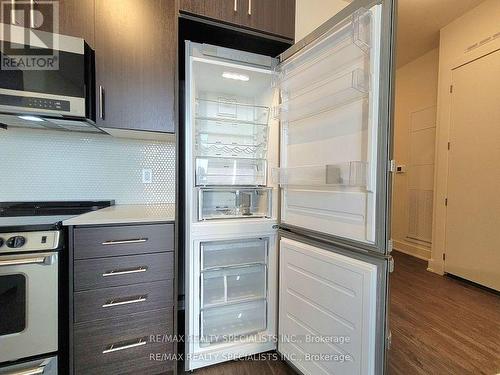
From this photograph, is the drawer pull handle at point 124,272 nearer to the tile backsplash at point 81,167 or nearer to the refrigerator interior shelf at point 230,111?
the tile backsplash at point 81,167

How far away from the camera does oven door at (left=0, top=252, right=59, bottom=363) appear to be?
3.37ft

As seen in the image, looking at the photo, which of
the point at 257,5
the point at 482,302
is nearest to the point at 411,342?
the point at 482,302

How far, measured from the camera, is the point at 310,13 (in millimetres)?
1567

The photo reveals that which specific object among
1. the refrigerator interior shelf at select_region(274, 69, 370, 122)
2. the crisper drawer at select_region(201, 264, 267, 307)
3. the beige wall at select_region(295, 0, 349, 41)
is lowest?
the crisper drawer at select_region(201, 264, 267, 307)

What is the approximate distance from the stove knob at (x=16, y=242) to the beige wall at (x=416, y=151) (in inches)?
149

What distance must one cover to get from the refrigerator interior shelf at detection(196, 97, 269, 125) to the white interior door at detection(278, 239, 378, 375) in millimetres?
862

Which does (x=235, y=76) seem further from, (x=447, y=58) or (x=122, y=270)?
(x=447, y=58)

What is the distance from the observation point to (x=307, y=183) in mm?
1234

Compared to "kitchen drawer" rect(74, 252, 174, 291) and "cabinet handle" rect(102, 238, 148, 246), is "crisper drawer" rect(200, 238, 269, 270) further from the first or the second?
"cabinet handle" rect(102, 238, 148, 246)

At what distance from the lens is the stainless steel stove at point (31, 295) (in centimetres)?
102

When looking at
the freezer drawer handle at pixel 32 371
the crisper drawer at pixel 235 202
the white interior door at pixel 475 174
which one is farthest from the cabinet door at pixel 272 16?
the white interior door at pixel 475 174

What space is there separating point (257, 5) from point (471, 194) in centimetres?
291

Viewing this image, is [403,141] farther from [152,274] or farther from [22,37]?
[22,37]

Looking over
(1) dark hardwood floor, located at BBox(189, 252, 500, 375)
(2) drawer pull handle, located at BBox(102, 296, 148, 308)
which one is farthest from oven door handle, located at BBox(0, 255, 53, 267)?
(1) dark hardwood floor, located at BBox(189, 252, 500, 375)
